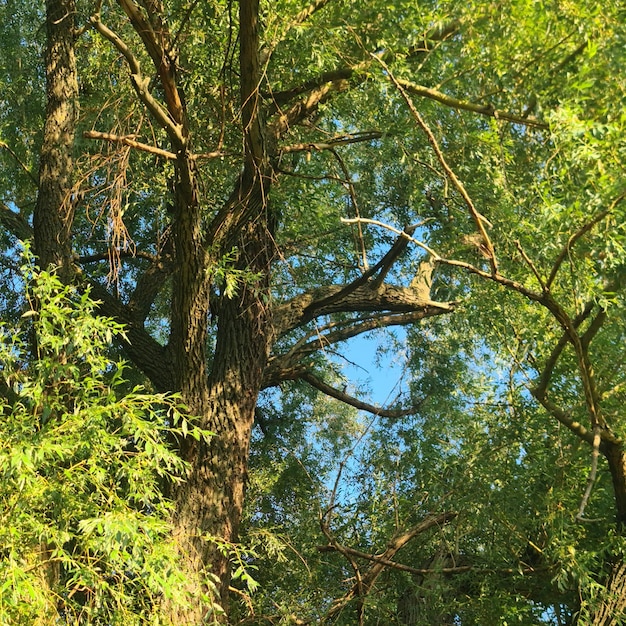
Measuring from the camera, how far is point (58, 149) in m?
5.39

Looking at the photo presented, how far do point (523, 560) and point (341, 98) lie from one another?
3.63m

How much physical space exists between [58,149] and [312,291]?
8.70 feet

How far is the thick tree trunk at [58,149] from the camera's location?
520 centimetres

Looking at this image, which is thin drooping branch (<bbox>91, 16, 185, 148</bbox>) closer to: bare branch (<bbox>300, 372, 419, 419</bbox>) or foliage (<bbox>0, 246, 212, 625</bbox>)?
foliage (<bbox>0, 246, 212, 625</bbox>)

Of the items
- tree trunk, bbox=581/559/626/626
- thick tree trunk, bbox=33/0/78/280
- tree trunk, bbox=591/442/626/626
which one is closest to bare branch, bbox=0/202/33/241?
thick tree trunk, bbox=33/0/78/280

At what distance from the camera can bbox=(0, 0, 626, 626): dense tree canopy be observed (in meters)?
3.83

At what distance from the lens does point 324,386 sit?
8203mm

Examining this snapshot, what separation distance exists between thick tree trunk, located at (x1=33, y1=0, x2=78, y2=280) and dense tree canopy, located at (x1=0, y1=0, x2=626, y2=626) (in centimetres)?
→ 2

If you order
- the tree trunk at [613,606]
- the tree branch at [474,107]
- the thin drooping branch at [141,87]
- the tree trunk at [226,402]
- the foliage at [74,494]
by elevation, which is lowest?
the tree trunk at [613,606]

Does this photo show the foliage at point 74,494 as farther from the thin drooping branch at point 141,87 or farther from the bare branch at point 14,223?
the bare branch at point 14,223

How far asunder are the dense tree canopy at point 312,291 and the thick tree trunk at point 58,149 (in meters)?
0.02

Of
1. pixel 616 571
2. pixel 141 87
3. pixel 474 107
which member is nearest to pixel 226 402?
pixel 141 87

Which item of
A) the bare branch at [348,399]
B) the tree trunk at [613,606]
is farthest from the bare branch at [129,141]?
the tree trunk at [613,606]

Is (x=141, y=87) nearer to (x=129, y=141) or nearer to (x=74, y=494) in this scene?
(x=129, y=141)
